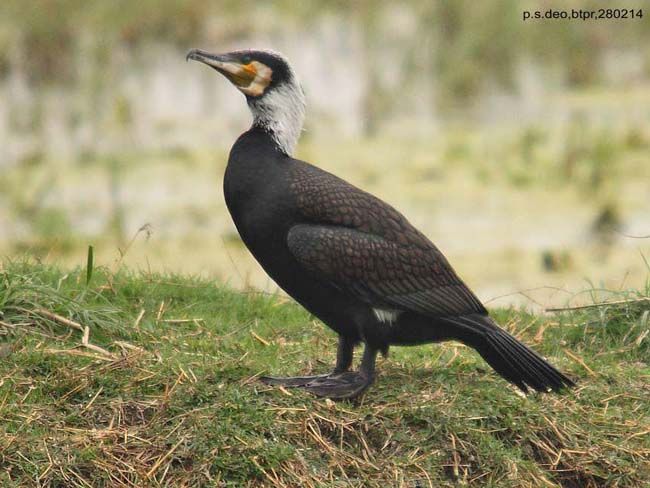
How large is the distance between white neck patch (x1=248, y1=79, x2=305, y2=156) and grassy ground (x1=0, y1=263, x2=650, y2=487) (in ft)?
2.87

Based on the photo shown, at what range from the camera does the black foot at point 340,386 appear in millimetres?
4867

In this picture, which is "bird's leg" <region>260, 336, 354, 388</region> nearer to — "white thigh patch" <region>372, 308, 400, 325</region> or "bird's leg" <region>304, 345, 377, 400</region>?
"bird's leg" <region>304, 345, 377, 400</region>

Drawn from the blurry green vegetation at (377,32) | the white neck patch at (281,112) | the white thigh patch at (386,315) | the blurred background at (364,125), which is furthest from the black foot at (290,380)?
the blurry green vegetation at (377,32)

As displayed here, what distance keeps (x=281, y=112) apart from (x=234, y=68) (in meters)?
0.25

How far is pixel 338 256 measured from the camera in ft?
16.0

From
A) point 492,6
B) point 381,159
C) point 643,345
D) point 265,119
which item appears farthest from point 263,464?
point 492,6

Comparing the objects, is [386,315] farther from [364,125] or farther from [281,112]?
[364,125]

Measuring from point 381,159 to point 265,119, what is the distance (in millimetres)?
5927

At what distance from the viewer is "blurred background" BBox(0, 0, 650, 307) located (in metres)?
10.2

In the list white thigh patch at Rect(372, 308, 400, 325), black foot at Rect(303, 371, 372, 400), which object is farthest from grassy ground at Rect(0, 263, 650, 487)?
white thigh patch at Rect(372, 308, 400, 325)

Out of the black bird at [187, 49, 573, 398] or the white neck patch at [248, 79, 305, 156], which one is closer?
the black bird at [187, 49, 573, 398]

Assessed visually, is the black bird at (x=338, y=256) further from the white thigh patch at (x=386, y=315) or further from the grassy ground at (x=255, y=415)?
the grassy ground at (x=255, y=415)

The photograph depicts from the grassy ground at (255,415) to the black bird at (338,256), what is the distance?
0.56ft

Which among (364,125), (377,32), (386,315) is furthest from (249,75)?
(377,32)
